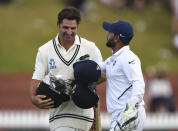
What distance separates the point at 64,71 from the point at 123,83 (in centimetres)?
109

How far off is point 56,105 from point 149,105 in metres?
11.3

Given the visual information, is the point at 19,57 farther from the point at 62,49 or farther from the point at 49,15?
the point at 62,49

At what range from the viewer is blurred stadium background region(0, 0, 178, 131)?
69.7 feet

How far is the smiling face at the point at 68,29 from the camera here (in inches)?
290

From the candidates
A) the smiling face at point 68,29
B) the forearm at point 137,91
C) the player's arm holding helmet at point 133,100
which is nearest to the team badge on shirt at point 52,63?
the smiling face at point 68,29

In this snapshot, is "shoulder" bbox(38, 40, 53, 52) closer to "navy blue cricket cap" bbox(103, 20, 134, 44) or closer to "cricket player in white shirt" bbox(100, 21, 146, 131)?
"cricket player in white shirt" bbox(100, 21, 146, 131)

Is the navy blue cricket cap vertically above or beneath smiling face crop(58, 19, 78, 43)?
beneath

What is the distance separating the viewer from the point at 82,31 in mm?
24016

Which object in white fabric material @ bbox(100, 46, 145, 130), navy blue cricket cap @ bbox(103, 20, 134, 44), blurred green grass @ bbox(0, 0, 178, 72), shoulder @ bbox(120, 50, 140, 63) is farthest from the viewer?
blurred green grass @ bbox(0, 0, 178, 72)

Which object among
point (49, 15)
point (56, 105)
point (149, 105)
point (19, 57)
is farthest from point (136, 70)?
point (49, 15)

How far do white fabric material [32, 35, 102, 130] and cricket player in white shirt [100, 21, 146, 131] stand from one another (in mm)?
560

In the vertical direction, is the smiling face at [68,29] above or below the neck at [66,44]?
above

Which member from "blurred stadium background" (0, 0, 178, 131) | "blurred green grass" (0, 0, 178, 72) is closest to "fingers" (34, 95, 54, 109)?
"blurred stadium background" (0, 0, 178, 131)

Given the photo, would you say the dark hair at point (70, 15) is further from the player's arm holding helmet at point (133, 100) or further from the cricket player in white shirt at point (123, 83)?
the player's arm holding helmet at point (133, 100)
